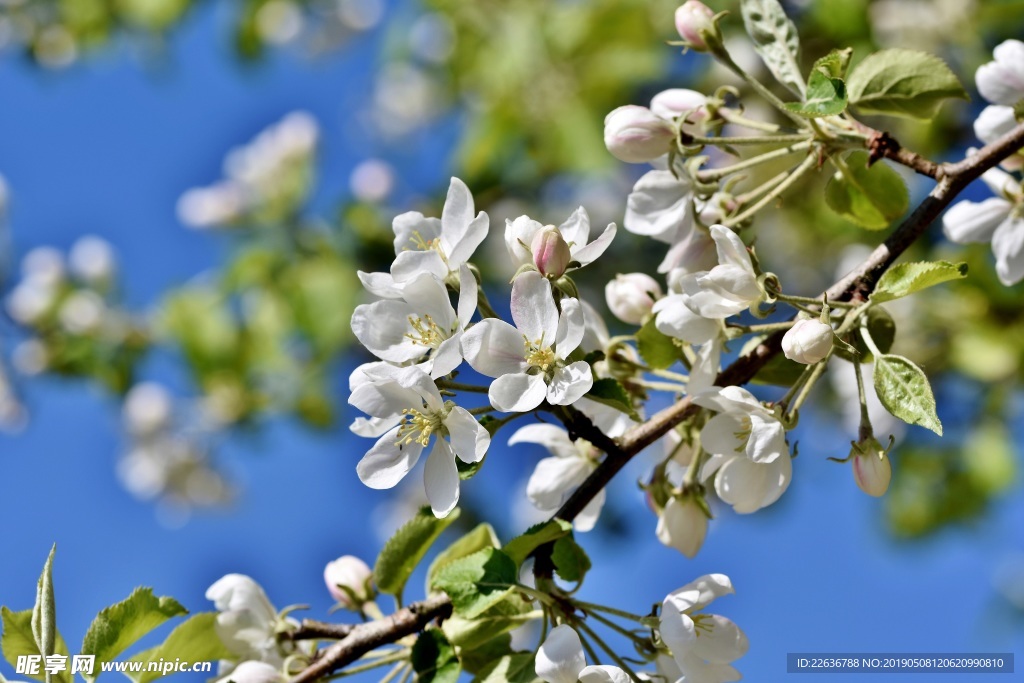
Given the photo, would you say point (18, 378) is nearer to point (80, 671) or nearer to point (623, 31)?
point (623, 31)

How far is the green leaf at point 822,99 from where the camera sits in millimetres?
1042

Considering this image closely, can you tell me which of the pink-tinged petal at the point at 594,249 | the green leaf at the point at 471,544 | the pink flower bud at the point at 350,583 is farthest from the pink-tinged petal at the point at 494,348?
the pink flower bud at the point at 350,583

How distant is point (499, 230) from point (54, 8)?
1845 mm

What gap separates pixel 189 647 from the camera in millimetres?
1207

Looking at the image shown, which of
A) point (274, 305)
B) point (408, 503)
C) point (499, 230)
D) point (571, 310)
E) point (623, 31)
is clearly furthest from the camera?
point (408, 503)

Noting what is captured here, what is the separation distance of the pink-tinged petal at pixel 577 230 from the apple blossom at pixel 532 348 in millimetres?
63

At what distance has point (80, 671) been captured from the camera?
1095 millimetres

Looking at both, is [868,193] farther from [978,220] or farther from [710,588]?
[710,588]

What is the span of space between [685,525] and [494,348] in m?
0.35

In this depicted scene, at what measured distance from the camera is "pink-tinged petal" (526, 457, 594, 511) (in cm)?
125

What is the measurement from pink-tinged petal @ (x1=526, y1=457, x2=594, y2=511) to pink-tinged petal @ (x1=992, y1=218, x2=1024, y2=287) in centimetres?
57

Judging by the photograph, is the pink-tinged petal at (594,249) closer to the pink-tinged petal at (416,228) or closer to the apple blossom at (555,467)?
the pink-tinged petal at (416,228)

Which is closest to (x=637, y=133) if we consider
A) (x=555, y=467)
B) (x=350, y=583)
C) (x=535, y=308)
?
(x=535, y=308)

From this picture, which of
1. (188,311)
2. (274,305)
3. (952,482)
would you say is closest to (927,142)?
(952,482)
